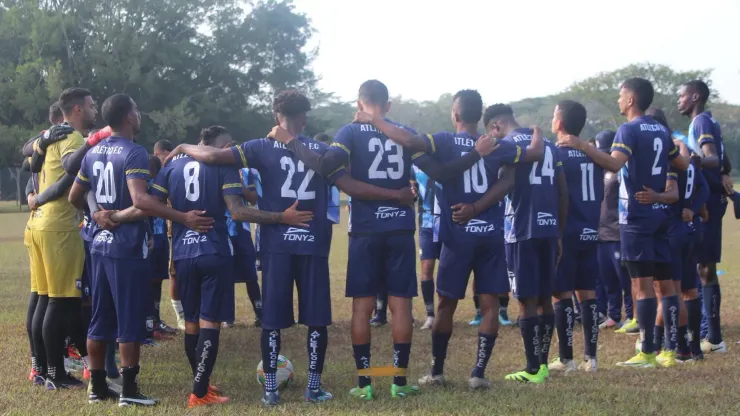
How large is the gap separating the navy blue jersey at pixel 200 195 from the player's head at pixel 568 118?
3155 millimetres

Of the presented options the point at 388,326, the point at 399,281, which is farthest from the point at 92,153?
the point at 388,326

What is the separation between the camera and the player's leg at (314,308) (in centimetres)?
631

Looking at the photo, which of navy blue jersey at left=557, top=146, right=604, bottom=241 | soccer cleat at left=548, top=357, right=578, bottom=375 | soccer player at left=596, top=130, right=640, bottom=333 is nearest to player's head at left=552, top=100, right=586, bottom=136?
navy blue jersey at left=557, top=146, right=604, bottom=241

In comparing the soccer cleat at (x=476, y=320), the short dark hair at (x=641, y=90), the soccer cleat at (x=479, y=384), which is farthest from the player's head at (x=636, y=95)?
the soccer cleat at (x=476, y=320)

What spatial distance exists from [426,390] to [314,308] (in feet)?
4.10

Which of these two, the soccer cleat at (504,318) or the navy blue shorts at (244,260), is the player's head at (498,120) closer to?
the navy blue shorts at (244,260)

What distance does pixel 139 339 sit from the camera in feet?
20.4

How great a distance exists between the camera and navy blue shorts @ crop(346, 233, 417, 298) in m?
6.46

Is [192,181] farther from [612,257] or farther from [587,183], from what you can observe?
[612,257]

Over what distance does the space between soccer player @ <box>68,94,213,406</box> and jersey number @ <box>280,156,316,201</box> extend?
2.18 feet

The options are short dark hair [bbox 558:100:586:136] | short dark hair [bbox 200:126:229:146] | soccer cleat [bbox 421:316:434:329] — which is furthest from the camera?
soccer cleat [bbox 421:316:434:329]

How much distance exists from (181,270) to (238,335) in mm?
3686

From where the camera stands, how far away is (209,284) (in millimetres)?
6352

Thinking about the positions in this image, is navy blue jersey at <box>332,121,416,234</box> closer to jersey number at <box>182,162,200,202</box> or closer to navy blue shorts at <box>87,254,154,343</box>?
jersey number at <box>182,162,200,202</box>
